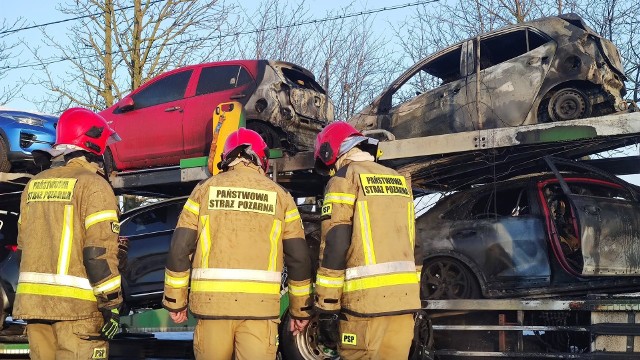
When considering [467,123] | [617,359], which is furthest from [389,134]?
[617,359]

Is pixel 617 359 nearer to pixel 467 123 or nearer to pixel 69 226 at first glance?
pixel 467 123

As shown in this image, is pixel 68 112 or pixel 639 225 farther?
pixel 639 225

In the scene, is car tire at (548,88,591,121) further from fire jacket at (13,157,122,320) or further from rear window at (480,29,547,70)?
fire jacket at (13,157,122,320)

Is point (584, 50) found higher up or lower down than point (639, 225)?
higher up

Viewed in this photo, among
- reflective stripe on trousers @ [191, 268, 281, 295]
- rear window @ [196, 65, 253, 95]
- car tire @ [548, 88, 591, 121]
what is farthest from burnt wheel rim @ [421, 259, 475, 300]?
reflective stripe on trousers @ [191, 268, 281, 295]

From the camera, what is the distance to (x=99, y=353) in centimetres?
430

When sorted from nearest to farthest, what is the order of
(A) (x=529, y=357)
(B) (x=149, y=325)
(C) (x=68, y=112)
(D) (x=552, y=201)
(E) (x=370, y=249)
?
1. (E) (x=370, y=249)
2. (C) (x=68, y=112)
3. (A) (x=529, y=357)
4. (D) (x=552, y=201)
5. (B) (x=149, y=325)

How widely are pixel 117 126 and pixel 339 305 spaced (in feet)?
21.2

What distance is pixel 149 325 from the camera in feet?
25.9

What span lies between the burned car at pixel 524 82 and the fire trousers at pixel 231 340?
458cm

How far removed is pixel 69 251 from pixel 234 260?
1.00 metres

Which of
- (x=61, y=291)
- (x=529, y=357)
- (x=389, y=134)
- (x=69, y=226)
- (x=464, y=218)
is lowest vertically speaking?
(x=529, y=357)

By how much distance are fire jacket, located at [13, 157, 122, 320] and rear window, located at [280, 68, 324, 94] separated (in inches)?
204

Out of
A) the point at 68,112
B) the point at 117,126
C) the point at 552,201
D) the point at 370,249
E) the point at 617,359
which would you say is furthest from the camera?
the point at 117,126
